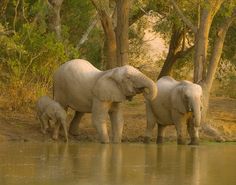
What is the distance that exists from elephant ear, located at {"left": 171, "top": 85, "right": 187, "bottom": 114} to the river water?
121cm

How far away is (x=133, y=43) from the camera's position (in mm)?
37406

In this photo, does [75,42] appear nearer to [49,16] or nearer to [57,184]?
[49,16]

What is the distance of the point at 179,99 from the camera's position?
70.3 feet

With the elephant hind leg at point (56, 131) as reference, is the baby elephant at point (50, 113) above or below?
above

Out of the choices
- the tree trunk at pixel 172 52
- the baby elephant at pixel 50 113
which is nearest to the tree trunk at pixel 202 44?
the baby elephant at pixel 50 113

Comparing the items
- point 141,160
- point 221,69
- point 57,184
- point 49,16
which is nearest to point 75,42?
point 49,16

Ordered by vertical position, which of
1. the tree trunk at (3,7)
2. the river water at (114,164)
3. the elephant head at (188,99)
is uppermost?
the tree trunk at (3,7)

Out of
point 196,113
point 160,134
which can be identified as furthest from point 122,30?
point 196,113

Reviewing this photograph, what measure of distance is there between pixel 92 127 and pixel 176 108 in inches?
119

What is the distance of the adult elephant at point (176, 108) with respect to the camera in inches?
825

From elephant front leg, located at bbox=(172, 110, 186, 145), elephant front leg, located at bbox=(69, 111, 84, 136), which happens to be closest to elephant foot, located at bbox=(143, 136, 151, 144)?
elephant front leg, located at bbox=(172, 110, 186, 145)

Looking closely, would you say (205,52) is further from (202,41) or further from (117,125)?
(117,125)

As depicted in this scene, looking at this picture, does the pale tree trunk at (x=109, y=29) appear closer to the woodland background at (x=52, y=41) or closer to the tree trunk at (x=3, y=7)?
the woodland background at (x=52, y=41)

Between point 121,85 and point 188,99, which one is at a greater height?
point 121,85
